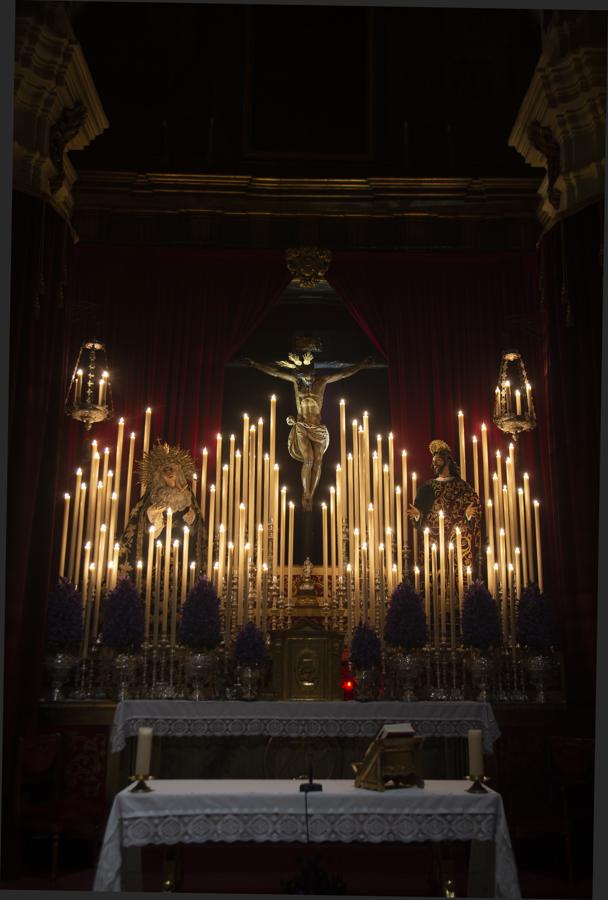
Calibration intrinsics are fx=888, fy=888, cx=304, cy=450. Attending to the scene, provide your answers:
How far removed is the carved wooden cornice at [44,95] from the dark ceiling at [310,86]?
1.46 meters

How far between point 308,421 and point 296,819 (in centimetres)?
428

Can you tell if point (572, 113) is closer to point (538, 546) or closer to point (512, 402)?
point (512, 402)

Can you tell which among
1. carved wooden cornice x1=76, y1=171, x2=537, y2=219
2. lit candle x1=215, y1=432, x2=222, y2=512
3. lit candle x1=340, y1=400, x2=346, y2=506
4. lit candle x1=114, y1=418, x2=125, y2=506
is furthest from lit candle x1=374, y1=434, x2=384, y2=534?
carved wooden cornice x1=76, y1=171, x2=537, y2=219

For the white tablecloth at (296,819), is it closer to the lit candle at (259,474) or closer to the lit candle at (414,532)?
the lit candle at (414,532)

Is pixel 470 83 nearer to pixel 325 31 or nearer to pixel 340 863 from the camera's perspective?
pixel 325 31

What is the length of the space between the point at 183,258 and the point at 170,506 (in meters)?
2.47

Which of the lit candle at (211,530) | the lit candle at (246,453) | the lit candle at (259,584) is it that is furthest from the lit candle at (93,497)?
the lit candle at (259,584)

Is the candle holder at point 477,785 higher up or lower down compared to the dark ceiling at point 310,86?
lower down

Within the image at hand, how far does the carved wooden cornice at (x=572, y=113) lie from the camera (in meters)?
6.58

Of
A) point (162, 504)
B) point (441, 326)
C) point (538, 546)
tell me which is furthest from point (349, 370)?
point (538, 546)

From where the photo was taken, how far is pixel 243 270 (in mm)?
8227

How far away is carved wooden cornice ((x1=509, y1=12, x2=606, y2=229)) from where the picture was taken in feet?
21.6

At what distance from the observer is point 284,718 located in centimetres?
543

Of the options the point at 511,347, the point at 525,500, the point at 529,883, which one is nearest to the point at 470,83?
the point at 511,347
